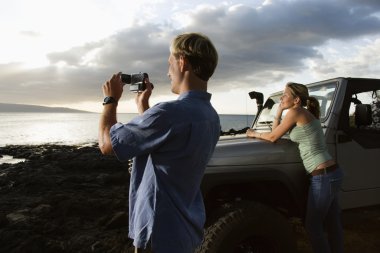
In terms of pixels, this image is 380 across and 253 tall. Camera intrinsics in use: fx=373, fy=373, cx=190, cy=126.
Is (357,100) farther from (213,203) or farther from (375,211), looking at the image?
(213,203)

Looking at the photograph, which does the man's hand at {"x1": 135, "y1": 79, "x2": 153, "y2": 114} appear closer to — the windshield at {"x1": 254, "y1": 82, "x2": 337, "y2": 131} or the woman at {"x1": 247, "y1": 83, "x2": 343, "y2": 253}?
the woman at {"x1": 247, "y1": 83, "x2": 343, "y2": 253}

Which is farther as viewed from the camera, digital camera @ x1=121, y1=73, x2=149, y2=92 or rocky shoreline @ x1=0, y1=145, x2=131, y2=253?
rocky shoreline @ x1=0, y1=145, x2=131, y2=253

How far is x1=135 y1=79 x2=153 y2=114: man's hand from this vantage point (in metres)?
2.02

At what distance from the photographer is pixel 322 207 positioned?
364 centimetres

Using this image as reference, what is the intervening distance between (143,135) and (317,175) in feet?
8.49

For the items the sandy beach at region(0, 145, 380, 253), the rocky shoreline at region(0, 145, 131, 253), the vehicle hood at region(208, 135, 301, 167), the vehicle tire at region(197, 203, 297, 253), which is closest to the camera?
the vehicle tire at region(197, 203, 297, 253)

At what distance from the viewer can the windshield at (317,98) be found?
4430 millimetres

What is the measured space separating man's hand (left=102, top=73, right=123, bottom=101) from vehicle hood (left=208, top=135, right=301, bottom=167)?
205 cm

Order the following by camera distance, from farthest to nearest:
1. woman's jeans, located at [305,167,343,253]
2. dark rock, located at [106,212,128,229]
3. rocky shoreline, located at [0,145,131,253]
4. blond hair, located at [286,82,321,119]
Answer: dark rock, located at [106,212,128,229] < rocky shoreline, located at [0,145,131,253] < blond hair, located at [286,82,321,119] < woman's jeans, located at [305,167,343,253]

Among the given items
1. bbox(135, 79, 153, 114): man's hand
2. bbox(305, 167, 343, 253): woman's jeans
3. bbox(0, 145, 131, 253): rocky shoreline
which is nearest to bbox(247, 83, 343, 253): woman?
bbox(305, 167, 343, 253): woman's jeans

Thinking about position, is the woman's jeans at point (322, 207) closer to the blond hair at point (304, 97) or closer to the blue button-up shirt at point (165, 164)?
the blond hair at point (304, 97)

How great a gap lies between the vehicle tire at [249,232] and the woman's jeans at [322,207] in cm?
24

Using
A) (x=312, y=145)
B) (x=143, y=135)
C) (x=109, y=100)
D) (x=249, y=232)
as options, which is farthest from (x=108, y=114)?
(x=312, y=145)

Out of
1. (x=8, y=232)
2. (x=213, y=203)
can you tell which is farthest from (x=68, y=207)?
(x=213, y=203)
